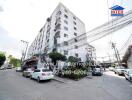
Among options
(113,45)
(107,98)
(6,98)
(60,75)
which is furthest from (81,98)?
(113,45)

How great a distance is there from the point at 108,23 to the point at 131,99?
6362 millimetres

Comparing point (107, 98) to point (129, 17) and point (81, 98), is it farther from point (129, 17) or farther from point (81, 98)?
point (129, 17)

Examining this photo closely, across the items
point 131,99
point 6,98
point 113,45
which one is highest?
point 113,45

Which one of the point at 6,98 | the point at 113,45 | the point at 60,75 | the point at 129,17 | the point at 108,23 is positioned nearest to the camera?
the point at 6,98

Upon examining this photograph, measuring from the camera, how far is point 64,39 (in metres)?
30.1

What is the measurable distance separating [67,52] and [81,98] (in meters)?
24.2

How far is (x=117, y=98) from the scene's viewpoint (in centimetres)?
586

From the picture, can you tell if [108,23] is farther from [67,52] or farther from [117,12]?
[67,52]

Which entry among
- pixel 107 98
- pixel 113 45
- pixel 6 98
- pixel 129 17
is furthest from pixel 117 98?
pixel 113 45

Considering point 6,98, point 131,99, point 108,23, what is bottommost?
point 131,99

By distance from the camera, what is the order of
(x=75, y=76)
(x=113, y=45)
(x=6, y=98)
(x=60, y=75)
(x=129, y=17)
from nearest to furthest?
(x=6, y=98) → (x=129, y=17) → (x=75, y=76) → (x=60, y=75) → (x=113, y=45)

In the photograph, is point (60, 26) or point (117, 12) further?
point (60, 26)

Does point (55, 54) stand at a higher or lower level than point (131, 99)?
higher

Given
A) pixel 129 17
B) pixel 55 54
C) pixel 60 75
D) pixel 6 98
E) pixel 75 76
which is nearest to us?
pixel 6 98
